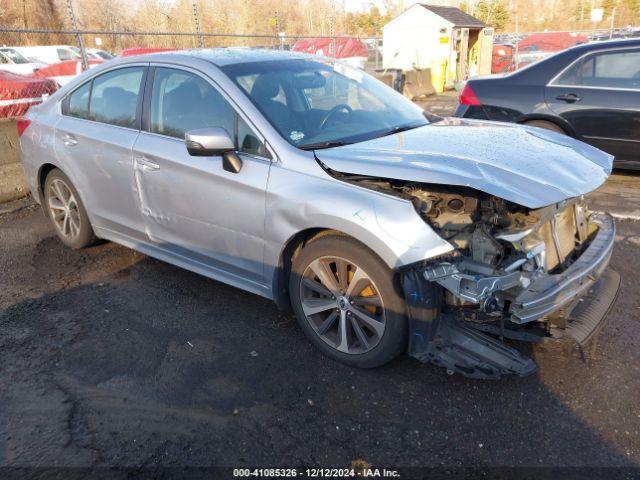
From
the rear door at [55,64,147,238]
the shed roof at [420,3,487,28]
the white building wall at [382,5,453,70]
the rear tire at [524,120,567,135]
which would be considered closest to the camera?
the rear door at [55,64,147,238]

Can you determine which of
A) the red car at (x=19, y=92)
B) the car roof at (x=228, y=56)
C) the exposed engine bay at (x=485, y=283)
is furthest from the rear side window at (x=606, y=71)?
the red car at (x=19, y=92)

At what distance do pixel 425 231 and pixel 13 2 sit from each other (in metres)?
38.4

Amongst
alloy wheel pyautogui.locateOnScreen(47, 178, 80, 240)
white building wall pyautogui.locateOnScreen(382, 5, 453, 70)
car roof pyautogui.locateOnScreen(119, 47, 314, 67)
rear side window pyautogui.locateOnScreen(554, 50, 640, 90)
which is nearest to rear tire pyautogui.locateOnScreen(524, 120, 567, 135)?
rear side window pyautogui.locateOnScreen(554, 50, 640, 90)

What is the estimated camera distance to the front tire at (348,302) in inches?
114

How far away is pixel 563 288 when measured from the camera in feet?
8.91

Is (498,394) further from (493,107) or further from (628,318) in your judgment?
(493,107)

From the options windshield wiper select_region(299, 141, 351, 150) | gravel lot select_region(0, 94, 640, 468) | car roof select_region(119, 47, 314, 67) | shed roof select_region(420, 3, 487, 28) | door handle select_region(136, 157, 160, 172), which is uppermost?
shed roof select_region(420, 3, 487, 28)

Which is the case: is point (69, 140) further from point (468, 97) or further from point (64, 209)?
point (468, 97)

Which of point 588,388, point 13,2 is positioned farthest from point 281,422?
point 13,2

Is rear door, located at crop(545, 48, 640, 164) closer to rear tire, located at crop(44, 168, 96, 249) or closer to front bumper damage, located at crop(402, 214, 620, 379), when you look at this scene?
front bumper damage, located at crop(402, 214, 620, 379)

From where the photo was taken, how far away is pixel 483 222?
112 inches

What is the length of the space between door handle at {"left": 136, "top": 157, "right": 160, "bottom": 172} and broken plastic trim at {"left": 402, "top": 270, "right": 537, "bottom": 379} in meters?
2.04

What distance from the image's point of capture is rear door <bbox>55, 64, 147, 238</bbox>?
406 cm

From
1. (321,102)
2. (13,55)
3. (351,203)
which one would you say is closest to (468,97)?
(321,102)
